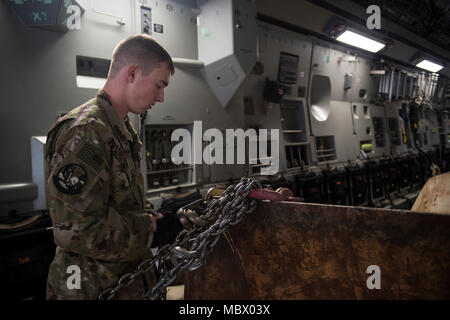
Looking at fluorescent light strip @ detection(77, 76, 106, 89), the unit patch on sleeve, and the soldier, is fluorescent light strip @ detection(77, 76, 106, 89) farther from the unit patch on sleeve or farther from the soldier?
the unit patch on sleeve

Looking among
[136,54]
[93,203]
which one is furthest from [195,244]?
[136,54]

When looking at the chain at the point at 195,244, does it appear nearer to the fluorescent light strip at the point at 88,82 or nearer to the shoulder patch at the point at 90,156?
the shoulder patch at the point at 90,156

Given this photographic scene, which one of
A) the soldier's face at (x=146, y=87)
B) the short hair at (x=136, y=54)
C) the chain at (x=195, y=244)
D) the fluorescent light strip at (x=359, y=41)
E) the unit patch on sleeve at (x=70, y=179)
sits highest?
the fluorescent light strip at (x=359, y=41)

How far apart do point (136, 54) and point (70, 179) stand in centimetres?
67

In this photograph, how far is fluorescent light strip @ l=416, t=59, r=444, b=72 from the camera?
693cm

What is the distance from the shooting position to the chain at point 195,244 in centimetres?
84

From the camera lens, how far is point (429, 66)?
7219 millimetres

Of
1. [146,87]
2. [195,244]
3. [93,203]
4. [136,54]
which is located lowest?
[195,244]

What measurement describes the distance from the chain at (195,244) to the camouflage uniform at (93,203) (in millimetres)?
154

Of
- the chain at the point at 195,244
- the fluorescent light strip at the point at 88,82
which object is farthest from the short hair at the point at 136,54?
the fluorescent light strip at the point at 88,82

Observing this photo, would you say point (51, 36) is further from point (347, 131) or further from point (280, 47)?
point (347, 131)

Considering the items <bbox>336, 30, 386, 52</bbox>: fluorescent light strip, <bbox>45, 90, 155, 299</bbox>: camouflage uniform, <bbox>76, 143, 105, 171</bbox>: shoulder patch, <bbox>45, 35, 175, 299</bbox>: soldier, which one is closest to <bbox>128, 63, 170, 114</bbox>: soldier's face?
<bbox>45, 35, 175, 299</bbox>: soldier

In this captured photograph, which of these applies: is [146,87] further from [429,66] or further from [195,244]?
[429,66]

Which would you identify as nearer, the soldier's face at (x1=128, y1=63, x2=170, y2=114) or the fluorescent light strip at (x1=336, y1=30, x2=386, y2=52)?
the soldier's face at (x1=128, y1=63, x2=170, y2=114)
